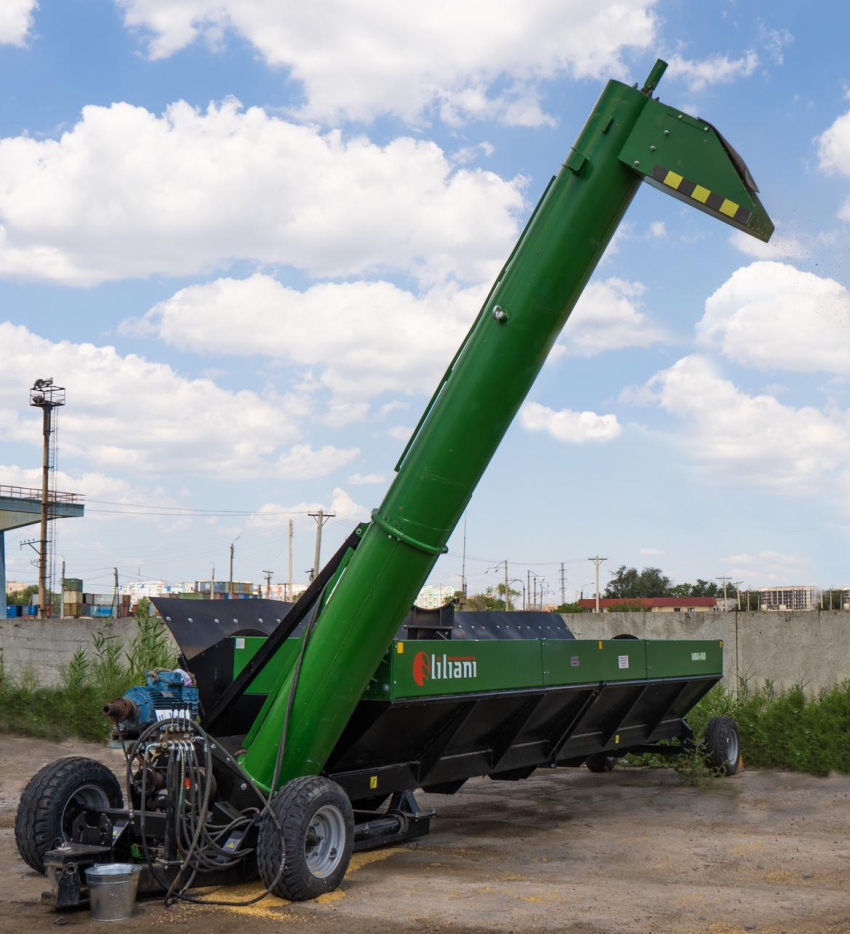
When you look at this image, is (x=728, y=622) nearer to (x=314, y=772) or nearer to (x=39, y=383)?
(x=314, y=772)

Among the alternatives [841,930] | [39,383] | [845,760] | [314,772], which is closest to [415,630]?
[314,772]

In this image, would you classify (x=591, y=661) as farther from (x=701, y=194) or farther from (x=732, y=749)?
(x=701, y=194)

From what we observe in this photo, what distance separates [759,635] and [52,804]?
10.6 metres

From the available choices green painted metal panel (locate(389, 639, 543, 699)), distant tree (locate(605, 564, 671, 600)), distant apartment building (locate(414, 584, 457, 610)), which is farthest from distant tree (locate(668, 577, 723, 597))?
green painted metal panel (locate(389, 639, 543, 699))

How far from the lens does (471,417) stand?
687cm

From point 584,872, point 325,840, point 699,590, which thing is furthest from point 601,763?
point 699,590

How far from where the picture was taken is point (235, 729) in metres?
7.94

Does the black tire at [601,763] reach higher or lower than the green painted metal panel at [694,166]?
lower

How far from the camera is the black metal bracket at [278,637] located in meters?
7.28

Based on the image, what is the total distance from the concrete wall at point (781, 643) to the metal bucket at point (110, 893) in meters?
10.5

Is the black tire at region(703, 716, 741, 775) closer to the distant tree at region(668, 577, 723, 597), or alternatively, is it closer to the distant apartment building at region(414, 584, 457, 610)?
the distant apartment building at region(414, 584, 457, 610)

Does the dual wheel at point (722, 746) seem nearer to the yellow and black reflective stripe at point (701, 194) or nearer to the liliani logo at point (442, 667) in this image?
the liliani logo at point (442, 667)

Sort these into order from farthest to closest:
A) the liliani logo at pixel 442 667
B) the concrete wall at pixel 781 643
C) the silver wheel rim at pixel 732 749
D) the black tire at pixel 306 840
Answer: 1. the concrete wall at pixel 781 643
2. the silver wheel rim at pixel 732 749
3. the liliani logo at pixel 442 667
4. the black tire at pixel 306 840

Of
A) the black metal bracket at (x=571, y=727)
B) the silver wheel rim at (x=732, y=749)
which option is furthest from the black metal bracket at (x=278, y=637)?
the silver wheel rim at (x=732, y=749)
